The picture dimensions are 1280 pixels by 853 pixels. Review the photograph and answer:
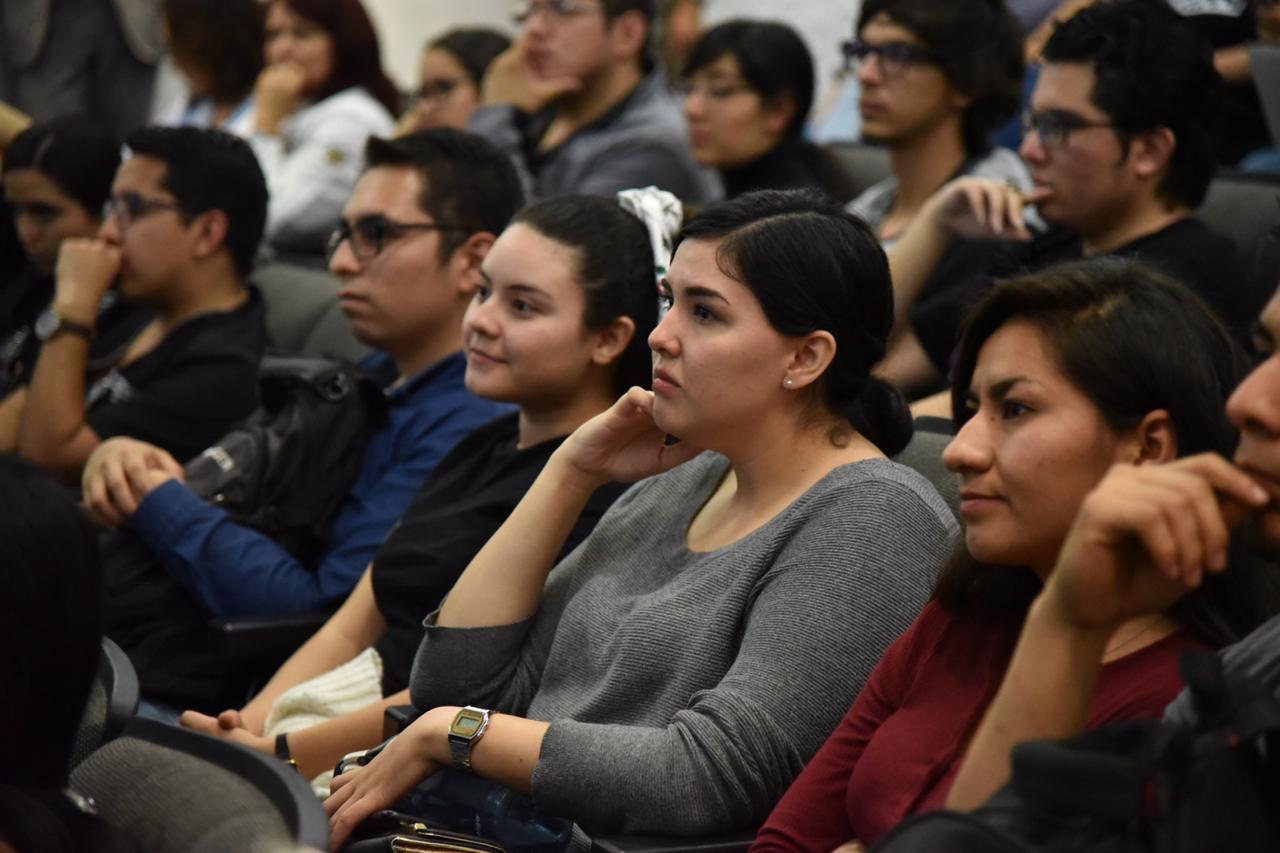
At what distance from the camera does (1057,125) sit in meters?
2.88

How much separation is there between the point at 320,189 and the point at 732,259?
9.96 feet

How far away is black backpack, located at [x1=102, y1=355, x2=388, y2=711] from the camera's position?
2.91m

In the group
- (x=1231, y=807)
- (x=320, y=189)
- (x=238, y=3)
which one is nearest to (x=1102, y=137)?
(x=1231, y=807)

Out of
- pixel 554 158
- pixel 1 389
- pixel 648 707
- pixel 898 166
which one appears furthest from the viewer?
pixel 554 158

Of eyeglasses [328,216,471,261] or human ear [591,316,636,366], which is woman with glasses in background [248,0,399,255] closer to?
eyeglasses [328,216,471,261]

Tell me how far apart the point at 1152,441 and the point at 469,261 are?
5.86 ft

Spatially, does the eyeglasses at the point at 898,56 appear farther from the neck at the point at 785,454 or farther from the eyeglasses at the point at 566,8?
the neck at the point at 785,454

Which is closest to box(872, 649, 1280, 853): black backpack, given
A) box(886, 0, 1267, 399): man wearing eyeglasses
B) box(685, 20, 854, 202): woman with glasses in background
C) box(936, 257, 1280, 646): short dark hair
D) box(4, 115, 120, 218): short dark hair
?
box(936, 257, 1280, 646): short dark hair

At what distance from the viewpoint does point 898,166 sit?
362 centimetres

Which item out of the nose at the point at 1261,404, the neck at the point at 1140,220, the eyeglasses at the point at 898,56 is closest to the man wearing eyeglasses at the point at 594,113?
the eyeglasses at the point at 898,56

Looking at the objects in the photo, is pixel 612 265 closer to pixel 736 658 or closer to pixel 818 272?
pixel 818 272

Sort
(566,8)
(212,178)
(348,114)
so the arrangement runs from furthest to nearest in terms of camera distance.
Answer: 1. (348,114)
2. (566,8)
3. (212,178)

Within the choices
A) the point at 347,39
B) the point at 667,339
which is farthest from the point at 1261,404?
the point at 347,39

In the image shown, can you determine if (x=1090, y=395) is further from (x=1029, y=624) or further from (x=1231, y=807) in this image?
(x=1231, y=807)
